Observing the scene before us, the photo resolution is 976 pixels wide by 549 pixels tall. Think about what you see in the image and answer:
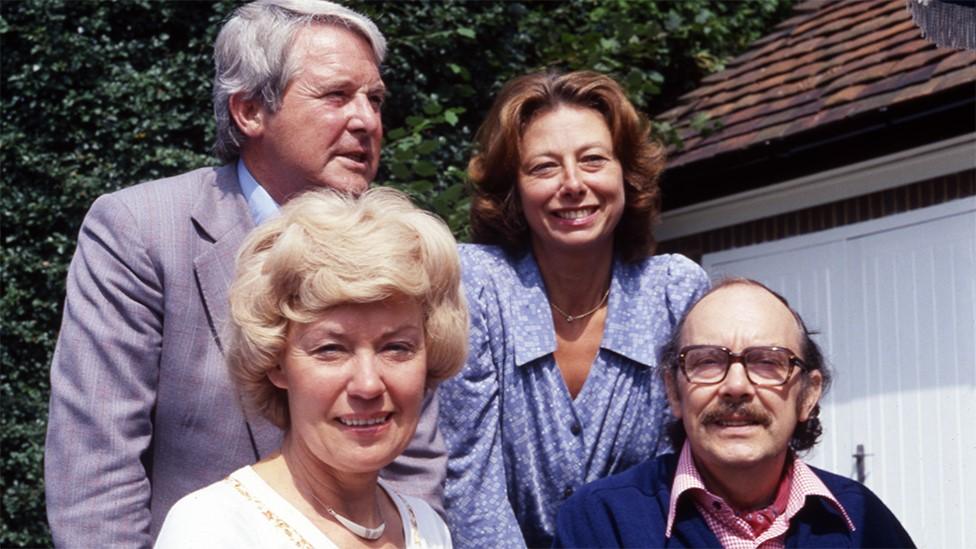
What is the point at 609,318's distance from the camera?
12.2 ft

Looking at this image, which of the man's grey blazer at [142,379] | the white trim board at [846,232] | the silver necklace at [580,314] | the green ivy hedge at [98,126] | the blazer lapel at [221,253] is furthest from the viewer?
the white trim board at [846,232]

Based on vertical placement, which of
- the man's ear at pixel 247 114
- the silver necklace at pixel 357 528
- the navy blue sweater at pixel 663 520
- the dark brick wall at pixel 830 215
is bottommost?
the navy blue sweater at pixel 663 520

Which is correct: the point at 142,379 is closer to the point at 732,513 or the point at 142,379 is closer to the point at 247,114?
the point at 247,114

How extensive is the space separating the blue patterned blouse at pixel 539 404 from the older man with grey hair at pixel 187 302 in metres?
0.33

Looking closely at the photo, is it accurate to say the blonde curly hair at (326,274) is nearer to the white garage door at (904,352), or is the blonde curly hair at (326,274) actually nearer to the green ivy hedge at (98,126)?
the green ivy hedge at (98,126)

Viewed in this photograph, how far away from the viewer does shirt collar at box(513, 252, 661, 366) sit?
11.9 feet

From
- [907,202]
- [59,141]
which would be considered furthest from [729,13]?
[59,141]

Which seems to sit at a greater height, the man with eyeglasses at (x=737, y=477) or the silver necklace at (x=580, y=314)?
the silver necklace at (x=580, y=314)

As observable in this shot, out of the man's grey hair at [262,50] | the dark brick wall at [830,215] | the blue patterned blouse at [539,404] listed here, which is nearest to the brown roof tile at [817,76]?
the dark brick wall at [830,215]

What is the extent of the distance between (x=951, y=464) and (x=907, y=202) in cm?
143

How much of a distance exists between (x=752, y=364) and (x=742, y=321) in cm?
11

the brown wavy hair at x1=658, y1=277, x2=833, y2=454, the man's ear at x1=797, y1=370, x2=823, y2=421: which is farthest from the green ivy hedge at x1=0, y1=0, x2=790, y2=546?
the man's ear at x1=797, y1=370, x2=823, y2=421

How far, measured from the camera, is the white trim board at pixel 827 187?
24.1 ft

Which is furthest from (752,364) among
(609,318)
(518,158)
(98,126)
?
(98,126)
